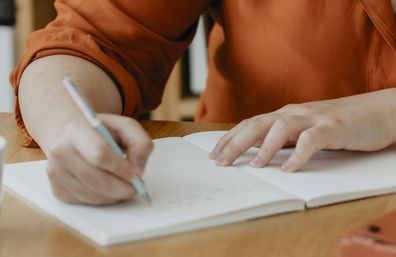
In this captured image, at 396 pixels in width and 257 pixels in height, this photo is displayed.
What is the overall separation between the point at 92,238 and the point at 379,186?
0.30m

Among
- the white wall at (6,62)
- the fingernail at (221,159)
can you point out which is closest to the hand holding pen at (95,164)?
the fingernail at (221,159)

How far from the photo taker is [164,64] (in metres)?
1.24

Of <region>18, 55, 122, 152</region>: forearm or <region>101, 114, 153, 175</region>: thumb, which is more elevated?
<region>101, 114, 153, 175</region>: thumb

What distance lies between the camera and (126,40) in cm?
115

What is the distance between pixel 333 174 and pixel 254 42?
15.9 inches

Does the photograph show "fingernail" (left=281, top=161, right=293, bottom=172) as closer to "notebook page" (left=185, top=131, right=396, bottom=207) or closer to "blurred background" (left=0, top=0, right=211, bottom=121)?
"notebook page" (left=185, top=131, right=396, bottom=207)

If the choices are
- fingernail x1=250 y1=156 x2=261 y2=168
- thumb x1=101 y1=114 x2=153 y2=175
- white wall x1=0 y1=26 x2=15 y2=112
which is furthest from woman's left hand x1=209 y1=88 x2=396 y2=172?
white wall x1=0 y1=26 x2=15 y2=112

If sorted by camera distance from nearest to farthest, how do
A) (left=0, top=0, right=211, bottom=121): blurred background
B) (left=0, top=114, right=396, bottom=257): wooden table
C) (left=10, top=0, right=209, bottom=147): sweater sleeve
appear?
1. (left=0, top=114, right=396, bottom=257): wooden table
2. (left=10, top=0, right=209, bottom=147): sweater sleeve
3. (left=0, top=0, right=211, bottom=121): blurred background

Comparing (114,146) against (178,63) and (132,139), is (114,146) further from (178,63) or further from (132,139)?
(178,63)

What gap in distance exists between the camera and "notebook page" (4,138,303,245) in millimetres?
730

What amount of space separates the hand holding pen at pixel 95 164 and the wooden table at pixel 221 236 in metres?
0.04

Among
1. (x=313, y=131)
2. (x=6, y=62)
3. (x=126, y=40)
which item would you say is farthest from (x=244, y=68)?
(x=6, y=62)

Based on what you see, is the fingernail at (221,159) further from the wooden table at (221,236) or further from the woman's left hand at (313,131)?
the wooden table at (221,236)

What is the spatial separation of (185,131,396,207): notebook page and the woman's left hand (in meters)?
0.01
